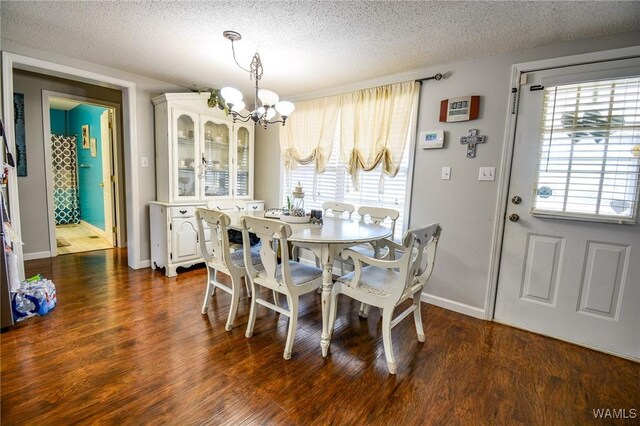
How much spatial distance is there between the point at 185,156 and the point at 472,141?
3017 millimetres

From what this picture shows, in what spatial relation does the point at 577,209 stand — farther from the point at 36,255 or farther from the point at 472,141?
the point at 36,255

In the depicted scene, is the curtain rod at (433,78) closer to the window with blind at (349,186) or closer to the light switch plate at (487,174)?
the window with blind at (349,186)

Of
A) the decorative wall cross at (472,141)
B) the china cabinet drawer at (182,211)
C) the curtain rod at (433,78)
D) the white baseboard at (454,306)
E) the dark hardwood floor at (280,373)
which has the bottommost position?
the dark hardwood floor at (280,373)

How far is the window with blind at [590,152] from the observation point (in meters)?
1.95

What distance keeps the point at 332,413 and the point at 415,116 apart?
2.50m

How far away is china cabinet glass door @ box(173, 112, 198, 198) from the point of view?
326 cm

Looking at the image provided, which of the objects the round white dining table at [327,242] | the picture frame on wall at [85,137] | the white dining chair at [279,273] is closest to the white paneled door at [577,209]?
the round white dining table at [327,242]

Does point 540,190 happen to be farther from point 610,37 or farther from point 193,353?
point 193,353

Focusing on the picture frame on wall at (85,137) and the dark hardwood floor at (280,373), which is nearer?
the dark hardwood floor at (280,373)

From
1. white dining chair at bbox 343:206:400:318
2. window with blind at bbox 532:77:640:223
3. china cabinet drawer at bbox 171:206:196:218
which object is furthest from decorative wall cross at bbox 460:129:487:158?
china cabinet drawer at bbox 171:206:196:218

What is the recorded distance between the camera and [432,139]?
268cm

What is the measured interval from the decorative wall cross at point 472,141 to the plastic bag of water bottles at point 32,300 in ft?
12.1

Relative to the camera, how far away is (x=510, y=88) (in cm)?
231

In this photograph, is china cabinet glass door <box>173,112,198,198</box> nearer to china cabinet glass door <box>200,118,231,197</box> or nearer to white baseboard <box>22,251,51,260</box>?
china cabinet glass door <box>200,118,231,197</box>
